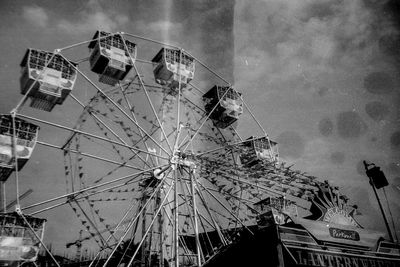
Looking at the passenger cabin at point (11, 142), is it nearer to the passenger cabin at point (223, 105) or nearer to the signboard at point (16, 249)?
the signboard at point (16, 249)

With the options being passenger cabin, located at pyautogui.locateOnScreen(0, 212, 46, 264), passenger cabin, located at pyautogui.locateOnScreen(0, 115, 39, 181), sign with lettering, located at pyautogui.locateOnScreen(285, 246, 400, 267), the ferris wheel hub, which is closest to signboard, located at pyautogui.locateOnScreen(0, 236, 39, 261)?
passenger cabin, located at pyautogui.locateOnScreen(0, 212, 46, 264)

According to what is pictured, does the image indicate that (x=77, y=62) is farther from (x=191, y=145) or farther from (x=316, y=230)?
(x=316, y=230)

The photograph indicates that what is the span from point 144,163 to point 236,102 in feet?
24.3

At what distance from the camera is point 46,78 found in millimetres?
14156

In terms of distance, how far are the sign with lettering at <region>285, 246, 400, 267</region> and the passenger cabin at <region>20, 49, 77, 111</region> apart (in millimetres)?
11814

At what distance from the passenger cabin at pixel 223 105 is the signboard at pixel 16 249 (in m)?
12.1

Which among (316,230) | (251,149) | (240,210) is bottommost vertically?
(316,230)

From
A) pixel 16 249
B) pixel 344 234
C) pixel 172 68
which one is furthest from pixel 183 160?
pixel 16 249

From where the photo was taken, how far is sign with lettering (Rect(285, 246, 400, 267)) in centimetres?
934

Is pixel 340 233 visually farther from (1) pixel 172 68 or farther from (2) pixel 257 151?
(1) pixel 172 68

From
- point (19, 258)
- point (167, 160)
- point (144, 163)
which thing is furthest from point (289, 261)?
point (19, 258)

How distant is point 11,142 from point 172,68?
882cm

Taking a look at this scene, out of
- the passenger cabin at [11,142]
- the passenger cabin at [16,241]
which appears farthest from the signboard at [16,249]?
the passenger cabin at [11,142]

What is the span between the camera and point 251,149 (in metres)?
20.4
